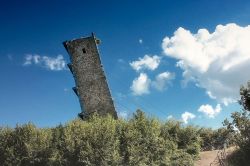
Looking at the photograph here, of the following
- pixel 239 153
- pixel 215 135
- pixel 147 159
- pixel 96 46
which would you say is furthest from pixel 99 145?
pixel 215 135

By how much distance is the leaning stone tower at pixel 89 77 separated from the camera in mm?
50969

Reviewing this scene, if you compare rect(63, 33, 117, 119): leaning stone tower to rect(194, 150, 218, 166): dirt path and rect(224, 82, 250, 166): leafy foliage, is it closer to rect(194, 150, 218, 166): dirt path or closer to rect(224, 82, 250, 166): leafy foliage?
rect(194, 150, 218, 166): dirt path

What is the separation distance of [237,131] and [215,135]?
48869 mm

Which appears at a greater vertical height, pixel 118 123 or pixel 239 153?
pixel 118 123

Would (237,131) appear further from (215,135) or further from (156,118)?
(215,135)

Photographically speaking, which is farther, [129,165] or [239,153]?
[129,165]

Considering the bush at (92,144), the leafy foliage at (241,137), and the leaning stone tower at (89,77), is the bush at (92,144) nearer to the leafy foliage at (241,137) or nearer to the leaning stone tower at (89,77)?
the leaning stone tower at (89,77)

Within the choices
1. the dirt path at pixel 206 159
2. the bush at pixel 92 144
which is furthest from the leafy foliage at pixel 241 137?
the dirt path at pixel 206 159

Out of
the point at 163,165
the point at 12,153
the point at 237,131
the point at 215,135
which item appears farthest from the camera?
the point at 215,135

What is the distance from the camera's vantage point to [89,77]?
5228cm

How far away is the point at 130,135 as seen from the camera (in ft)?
136

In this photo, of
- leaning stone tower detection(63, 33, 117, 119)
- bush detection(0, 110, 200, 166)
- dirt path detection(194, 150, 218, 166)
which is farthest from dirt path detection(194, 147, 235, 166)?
leaning stone tower detection(63, 33, 117, 119)

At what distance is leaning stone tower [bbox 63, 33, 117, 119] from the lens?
5097cm

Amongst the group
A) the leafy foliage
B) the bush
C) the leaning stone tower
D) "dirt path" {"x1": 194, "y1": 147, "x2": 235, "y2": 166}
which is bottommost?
the leafy foliage
